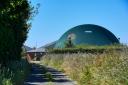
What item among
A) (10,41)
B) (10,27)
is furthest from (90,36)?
(10,41)

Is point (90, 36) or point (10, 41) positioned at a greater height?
point (90, 36)

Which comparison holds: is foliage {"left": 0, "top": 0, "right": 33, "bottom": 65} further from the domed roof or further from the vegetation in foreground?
the domed roof

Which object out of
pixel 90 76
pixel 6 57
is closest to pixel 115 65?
pixel 90 76

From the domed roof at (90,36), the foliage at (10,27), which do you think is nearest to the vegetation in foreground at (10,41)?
the foliage at (10,27)

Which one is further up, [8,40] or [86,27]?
[86,27]

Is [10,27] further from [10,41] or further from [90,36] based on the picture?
[90,36]

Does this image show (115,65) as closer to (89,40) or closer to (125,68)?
(125,68)

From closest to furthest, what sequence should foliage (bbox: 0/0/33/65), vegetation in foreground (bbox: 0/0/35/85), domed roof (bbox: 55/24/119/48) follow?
vegetation in foreground (bbox: 0/0/35/85)
foliage (bbox: 0/0/33/65)
domed roof (bbox: 55/24/119/48)

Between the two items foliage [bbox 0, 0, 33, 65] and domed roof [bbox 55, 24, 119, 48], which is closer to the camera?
foliage [bbox 0, 0, 33, 65]

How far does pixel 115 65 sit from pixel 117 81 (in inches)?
43.5

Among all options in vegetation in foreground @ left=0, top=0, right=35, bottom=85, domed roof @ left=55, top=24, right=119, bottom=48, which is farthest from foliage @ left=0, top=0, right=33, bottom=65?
domed roof @ left=55, top=24, right=119, bottom=48

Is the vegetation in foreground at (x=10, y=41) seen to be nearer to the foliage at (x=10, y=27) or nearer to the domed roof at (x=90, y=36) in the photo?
the foliage at (x=10, y=27)

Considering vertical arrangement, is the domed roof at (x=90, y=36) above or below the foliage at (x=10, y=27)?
above

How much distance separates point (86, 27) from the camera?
395 feet
